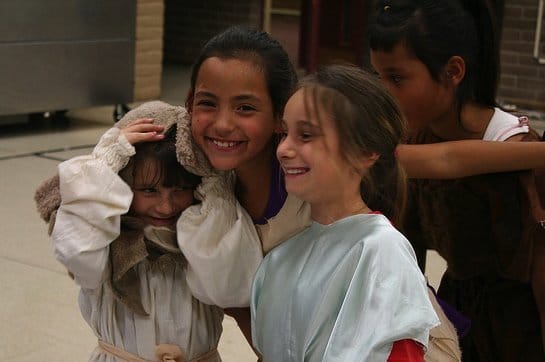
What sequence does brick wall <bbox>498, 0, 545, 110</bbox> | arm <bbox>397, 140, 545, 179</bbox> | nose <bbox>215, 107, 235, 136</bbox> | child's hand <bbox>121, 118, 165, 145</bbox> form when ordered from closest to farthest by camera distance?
nose <bbox>215, 107, 235, 136</bbox>, child's hand <bbox>121, 118, 165, 145</bbox>, arm <bbox>397, 140, 545, 179</bbox>, brick wall <bbox>498, 0, 545, 110</bbox>

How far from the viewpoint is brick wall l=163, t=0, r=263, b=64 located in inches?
416

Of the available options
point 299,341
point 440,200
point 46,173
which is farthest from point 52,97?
point 299,341

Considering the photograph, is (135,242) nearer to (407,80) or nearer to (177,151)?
(177,151)

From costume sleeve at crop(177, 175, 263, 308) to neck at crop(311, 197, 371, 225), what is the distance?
242mm

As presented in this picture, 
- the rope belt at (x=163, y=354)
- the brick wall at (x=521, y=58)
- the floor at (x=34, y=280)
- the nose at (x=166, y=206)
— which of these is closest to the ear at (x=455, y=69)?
the nose at (x=166, y=206)

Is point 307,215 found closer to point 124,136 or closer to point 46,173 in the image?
point 124,136

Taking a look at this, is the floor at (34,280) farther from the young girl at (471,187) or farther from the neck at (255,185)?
the neck at (255,185)

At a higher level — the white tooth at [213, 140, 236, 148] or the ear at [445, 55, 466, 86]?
the ear at [445, 55, 466, 86]

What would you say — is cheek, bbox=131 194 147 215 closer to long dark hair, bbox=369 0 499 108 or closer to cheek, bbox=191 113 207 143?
cheek, bbox=191 113 207 143

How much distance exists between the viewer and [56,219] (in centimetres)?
192

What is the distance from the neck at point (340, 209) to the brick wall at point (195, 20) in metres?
8.86

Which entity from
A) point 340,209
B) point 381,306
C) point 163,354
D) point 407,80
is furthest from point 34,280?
point 381,306

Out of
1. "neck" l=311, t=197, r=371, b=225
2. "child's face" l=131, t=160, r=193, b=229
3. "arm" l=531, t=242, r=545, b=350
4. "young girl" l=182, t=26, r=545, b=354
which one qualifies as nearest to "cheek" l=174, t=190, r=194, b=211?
"child's face" l=131, t=160, r=193, b=229

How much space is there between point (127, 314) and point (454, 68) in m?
0.90
